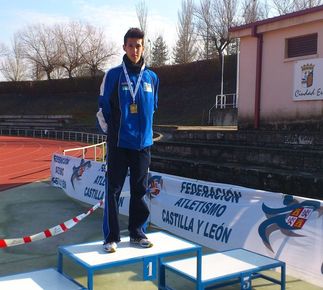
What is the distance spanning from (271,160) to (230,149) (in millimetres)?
1406

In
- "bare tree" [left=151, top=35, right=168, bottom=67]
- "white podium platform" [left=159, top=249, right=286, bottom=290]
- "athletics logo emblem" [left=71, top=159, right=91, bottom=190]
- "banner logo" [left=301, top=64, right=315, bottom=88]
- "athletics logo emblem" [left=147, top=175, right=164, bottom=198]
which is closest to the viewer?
"white podium platform" [left=159, top=249, right=286, bottom=290]

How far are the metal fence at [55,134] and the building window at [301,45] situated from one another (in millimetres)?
18981

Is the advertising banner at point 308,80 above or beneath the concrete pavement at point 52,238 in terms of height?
above

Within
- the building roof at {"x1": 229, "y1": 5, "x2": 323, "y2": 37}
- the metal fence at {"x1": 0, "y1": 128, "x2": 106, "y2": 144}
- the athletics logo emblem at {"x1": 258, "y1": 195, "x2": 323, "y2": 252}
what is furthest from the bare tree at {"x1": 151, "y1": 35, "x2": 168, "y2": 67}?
the athletics logo emblem at {"x1": 258, "y1": 195, "x2": 323, "y2": 252}

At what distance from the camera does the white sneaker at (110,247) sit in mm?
4078

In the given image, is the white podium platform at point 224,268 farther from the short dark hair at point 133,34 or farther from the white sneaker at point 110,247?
the short dark hair at point 133,34

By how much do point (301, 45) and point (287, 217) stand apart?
9.07 metres

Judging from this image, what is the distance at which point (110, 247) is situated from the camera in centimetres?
409

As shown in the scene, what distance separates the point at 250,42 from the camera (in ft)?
48.0

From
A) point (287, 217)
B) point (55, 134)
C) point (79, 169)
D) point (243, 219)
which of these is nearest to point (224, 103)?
point (55, 134)

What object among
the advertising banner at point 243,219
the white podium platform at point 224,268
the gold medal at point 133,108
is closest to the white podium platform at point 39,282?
the white podium platform at point 224,268

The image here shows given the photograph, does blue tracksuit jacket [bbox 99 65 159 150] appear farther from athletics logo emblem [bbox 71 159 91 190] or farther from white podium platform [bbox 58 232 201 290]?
athletics logo emblem [bbox 71 159 91 190]

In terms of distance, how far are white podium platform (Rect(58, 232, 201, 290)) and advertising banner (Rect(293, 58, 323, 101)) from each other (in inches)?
366

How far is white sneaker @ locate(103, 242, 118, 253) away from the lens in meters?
4.08
